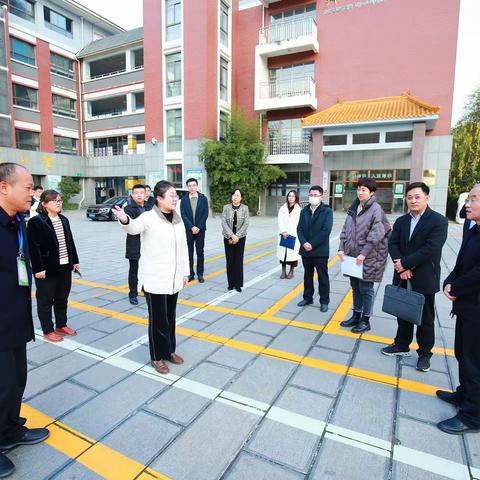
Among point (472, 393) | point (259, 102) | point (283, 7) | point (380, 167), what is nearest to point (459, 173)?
point (380, 167)

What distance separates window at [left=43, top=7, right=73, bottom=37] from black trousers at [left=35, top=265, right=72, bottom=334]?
27.3m

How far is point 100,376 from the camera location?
285 cm

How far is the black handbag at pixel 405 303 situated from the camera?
2865 mm

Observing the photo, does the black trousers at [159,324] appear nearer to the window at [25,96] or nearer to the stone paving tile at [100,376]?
the stone paving tile at [100,376]

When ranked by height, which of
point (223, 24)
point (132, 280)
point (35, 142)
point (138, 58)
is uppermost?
point (223, 24)

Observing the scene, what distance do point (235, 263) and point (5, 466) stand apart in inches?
150

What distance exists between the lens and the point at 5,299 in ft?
6.26

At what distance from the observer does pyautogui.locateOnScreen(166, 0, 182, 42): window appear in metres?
18.7

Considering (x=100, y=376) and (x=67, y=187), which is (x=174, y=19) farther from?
(x=100, y=376)

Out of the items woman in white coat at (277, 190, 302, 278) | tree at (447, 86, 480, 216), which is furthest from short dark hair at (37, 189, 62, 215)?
tree at (447, 86, 480, 216)

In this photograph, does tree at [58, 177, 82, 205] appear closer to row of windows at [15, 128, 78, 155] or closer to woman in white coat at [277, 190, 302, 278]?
row of windows at [15, 128, 78, 155]

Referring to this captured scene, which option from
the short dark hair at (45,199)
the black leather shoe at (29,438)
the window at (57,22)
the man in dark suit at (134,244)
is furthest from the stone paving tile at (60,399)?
the window at (57,22)

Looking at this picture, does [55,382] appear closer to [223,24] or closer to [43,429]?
[43,429]

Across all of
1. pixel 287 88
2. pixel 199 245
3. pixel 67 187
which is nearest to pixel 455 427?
pixel 199 245
